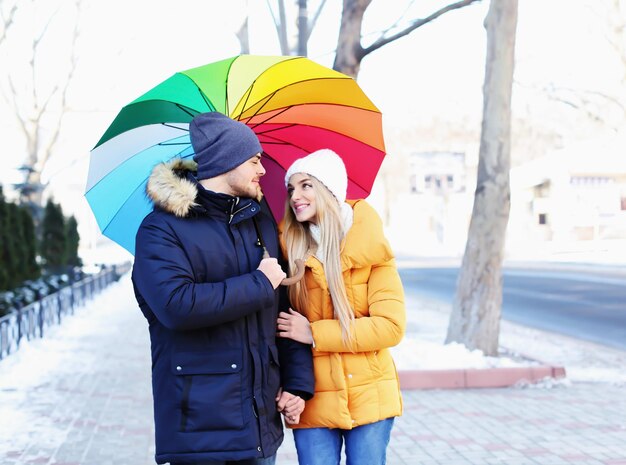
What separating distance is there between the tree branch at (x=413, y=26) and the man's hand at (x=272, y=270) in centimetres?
741

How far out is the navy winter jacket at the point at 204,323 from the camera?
2.71 metres

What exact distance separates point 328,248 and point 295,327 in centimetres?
30

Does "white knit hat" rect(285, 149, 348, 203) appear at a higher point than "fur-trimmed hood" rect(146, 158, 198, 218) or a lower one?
higher

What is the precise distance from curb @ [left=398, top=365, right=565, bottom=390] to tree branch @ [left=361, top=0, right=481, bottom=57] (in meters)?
3.65

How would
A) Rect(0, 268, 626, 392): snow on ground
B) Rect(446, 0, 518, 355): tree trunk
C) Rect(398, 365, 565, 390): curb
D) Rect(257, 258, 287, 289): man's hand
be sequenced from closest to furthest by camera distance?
Rect(257, 258, 287, 289): man's hand < Rect(398, 365, 565, 390): curb < Rect(0, 268, 626, 392): snow on ground < Rect(446, 0, 518, 355): tree trunk

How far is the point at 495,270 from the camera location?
9.73 metres

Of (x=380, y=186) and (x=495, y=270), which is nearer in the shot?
(x=495, y=270)

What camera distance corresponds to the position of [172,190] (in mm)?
2801

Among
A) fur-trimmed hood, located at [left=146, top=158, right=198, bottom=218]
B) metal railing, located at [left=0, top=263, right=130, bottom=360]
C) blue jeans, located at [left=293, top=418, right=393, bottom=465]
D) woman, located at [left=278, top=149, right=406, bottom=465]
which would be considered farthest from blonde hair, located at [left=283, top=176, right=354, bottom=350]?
metal railing, located at [left=0, top=263, right=130, bottom=360]

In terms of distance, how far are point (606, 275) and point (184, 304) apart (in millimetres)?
27870

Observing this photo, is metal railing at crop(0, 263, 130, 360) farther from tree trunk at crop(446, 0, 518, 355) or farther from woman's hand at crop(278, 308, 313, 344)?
woman's hand at crop(278, 308, 313, 344)

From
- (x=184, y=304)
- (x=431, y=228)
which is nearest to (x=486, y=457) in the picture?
(x=184, y=304)

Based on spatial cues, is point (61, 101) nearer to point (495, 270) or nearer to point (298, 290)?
point (495, 270)

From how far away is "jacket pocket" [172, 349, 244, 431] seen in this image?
8.95 ft
